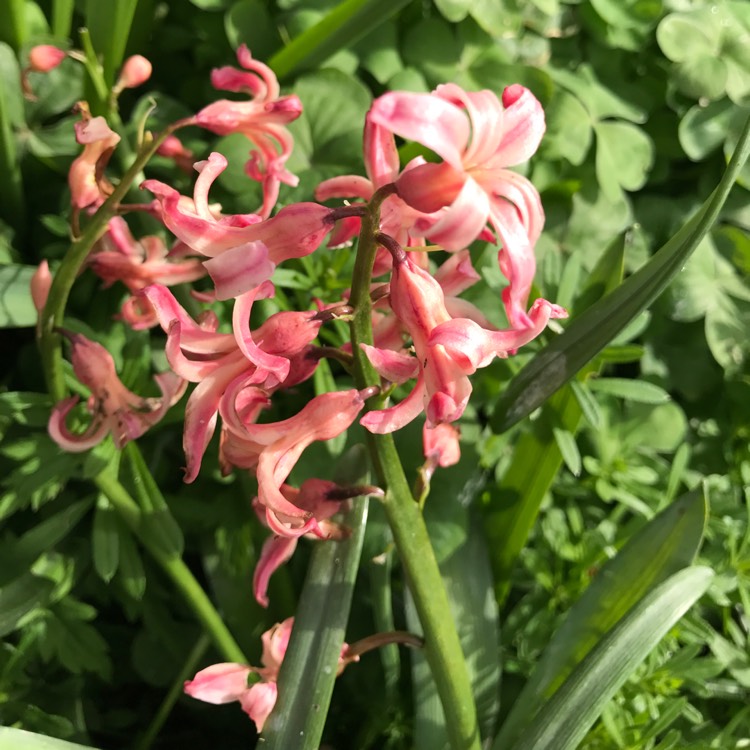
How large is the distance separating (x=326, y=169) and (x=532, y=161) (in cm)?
28

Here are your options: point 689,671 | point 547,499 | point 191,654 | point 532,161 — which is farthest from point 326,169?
point 689,671

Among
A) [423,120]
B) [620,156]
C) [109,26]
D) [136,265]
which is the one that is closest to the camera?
[423,120]

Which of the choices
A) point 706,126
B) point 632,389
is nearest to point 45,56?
point 632,389

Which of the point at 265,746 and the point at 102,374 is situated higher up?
the point at 102,374

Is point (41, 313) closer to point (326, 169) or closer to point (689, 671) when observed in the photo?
point (326, 169)

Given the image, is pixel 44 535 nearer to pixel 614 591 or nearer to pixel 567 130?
pixel 614 591

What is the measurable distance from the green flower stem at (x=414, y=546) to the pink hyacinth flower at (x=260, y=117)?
18cm

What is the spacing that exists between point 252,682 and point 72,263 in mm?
409

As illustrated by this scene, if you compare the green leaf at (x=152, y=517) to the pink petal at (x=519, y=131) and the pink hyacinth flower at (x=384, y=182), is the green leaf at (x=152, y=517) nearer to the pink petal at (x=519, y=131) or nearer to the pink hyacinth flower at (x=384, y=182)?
the pink hyacinth flower at (x=384, y=182)

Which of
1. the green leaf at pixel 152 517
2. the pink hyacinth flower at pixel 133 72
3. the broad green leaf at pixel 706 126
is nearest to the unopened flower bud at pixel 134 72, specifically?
the pink hyacinth flower at pixel 133 72

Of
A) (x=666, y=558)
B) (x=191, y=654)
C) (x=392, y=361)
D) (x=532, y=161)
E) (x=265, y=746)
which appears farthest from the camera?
(x=532, y=161)

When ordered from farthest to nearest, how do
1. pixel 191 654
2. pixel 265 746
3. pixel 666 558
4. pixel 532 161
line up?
pixel 532 161 < pixel 191 654 < pixel 666 558 < pixel 265 746

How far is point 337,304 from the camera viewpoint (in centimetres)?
60

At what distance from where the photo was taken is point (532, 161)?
1074mm
